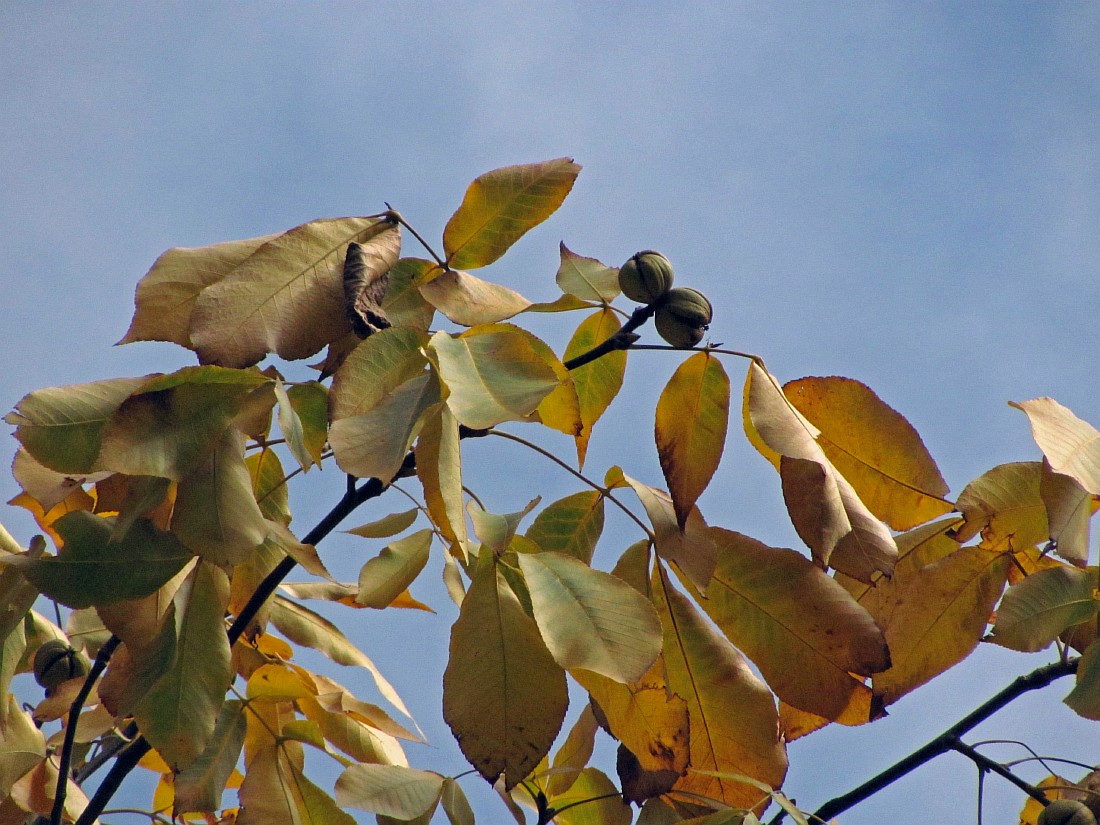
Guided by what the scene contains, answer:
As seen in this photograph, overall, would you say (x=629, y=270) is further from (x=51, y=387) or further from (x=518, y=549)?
(x=51, y=387)

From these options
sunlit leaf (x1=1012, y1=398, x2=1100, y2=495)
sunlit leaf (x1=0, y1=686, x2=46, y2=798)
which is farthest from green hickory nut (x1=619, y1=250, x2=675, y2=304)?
sunlit leaf (x1=0, y1=686, x2=46, y2=798)

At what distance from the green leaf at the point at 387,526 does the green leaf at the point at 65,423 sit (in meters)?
0.28

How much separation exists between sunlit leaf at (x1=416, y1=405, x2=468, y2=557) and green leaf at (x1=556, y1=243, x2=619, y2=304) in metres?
0.32

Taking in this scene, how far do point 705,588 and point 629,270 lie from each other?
312 millimetres

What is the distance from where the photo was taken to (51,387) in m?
0.74

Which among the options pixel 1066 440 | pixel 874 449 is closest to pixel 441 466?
pixel 874 449

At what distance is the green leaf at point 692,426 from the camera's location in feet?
2.69

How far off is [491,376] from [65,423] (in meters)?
0.31

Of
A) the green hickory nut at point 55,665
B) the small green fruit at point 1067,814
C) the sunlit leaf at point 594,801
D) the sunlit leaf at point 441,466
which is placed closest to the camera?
the sunlit leaf at point 441,466

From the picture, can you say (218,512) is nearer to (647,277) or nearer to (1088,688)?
(647,277)

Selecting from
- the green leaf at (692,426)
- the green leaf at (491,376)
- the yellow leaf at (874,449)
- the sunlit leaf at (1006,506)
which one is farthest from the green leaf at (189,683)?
the sunlit leaf at (1006,506)

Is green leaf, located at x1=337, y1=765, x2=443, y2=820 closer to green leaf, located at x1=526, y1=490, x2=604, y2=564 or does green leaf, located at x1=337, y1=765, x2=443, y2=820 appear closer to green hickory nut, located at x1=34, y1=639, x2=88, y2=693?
green leaf, located at x1=526, y1=490, x2=604, y2=564

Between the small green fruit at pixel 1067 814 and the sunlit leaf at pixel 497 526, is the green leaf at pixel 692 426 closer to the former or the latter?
the sunlit leaf at pixel 497 526

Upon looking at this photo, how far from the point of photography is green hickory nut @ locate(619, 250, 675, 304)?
92 cm
